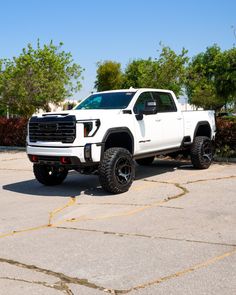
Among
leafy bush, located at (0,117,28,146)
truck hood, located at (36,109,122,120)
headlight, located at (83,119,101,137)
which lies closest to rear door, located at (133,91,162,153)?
truck hood, located at (36,109,122,120)

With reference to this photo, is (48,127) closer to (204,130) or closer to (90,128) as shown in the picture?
(90,128)

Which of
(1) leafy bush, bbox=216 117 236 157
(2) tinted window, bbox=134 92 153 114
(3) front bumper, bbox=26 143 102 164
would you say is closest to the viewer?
(3) front bumper, bbox=26 143 102 164

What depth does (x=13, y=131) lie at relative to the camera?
1936cm

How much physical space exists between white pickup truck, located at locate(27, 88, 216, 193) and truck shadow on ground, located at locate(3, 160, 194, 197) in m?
0.30

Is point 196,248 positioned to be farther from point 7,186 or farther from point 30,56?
point 30,56

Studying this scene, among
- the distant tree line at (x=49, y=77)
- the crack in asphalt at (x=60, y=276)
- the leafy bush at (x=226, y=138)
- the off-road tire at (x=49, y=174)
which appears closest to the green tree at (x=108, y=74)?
the distant tree line at (x=49, y=77)

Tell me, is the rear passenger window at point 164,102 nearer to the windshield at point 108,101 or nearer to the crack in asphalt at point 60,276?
the windshield at point 108,101

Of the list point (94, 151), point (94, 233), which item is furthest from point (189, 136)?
point (94, 233)

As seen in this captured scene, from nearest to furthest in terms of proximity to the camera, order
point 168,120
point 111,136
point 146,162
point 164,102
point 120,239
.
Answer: point 120,239, point 111,136, point 168,120, point 164,102, point 146,162

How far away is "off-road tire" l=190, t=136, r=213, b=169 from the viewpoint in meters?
10.9

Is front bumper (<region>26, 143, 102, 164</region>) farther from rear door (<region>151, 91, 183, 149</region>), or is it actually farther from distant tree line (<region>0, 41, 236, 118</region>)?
distant tree line (<region>0, 41, 236, 118</region>)

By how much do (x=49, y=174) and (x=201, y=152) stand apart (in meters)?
3.75

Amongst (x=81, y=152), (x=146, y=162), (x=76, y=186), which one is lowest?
(x=76, y=186)

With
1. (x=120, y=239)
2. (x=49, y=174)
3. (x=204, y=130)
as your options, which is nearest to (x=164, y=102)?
(x=204, y=130)
